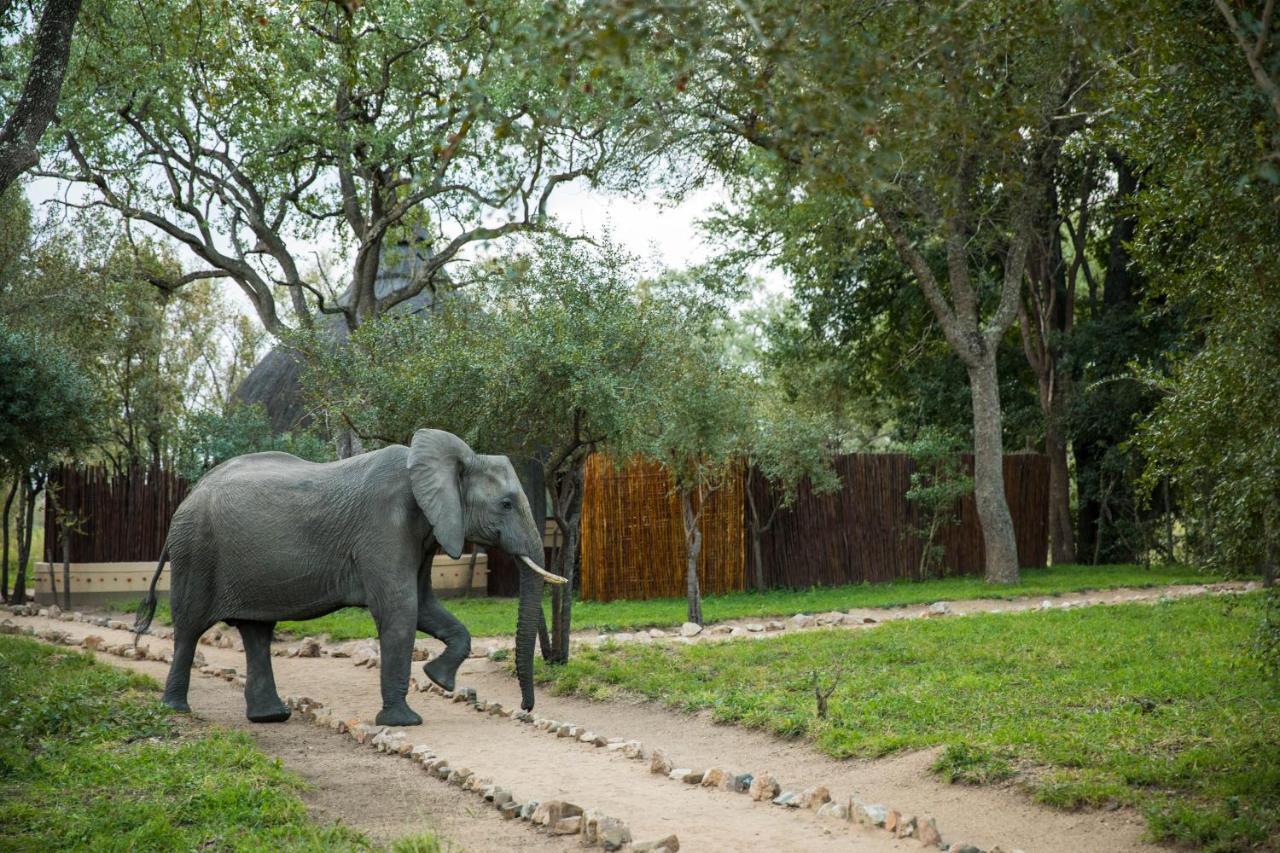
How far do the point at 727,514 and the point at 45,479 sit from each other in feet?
34.1

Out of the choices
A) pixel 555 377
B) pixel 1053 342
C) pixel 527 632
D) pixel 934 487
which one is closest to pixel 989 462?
pixel 934 487

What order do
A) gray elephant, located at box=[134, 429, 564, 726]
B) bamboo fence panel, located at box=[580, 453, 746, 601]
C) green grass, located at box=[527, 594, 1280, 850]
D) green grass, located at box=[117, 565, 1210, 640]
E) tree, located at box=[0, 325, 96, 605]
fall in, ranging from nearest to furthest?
green grass, located at box=[527, 594, 1280, 850]
gray elephant, located at box=[134, 429, 564, 726]
green grass, located at box=[117, 565, 1210, 640]
tree, located at box=[0, 325, 96, 605]
bamboo fence panel, located at box=[580, 453, 746, 601]

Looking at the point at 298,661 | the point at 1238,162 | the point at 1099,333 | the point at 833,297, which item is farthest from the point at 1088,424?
the point at 1238,162

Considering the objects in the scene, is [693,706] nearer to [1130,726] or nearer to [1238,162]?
[1130,726]

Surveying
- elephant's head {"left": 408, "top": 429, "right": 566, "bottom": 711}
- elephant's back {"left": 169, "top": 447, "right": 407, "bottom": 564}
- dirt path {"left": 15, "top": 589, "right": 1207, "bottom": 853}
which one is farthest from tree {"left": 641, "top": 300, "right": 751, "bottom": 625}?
dirt path {"left": 15, "top": 589, "right": 1207, "bottom": 853}

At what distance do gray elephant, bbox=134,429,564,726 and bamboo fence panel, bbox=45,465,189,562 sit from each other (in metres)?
10.7

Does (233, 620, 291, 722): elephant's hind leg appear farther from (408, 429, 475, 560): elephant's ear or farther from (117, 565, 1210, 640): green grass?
(117, 565, 1210, 640): green grass

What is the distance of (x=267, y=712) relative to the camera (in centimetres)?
873

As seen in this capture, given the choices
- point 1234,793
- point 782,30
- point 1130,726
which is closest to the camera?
point 782,30

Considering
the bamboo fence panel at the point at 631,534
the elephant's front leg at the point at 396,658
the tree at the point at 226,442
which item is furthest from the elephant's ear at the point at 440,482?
the tree at the point at 226,442

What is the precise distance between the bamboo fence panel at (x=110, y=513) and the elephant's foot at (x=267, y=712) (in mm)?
11033

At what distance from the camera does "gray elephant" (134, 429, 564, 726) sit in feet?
28.1

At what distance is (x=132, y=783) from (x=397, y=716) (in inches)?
97.7

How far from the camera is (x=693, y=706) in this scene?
887 cm
